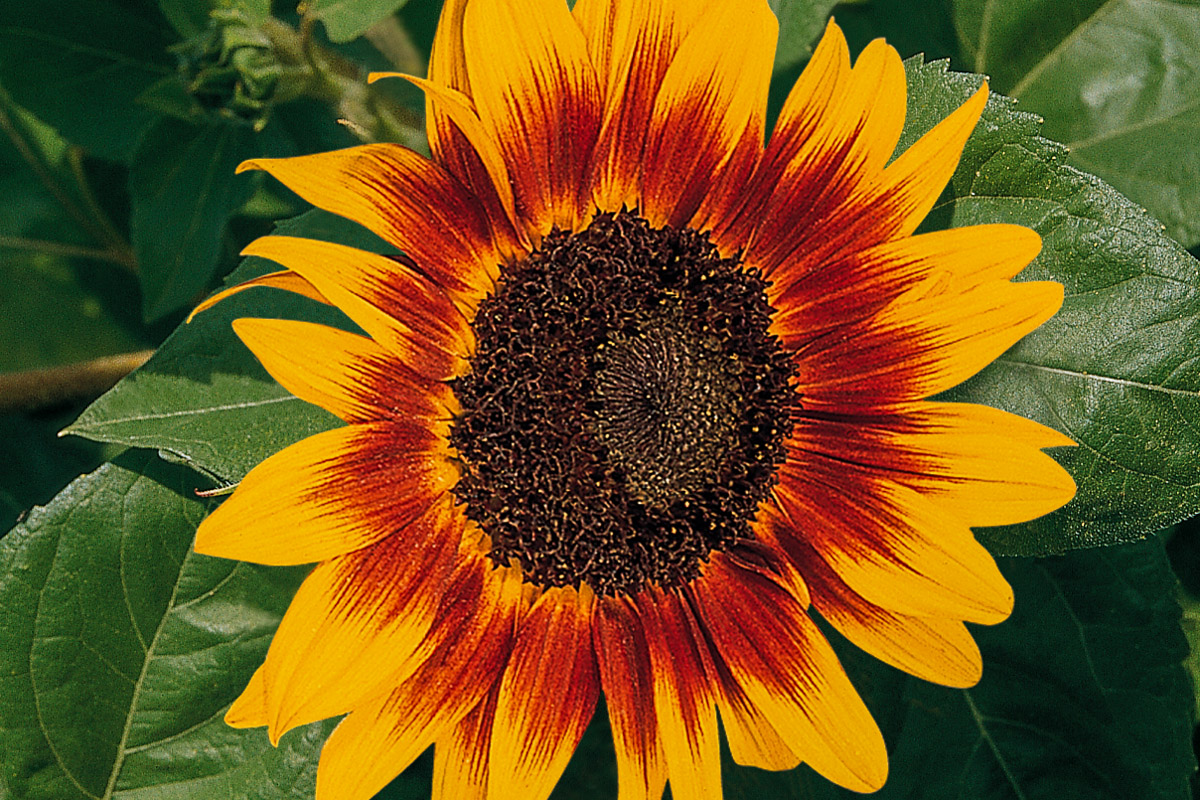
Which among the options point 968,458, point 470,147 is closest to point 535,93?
point 470,147

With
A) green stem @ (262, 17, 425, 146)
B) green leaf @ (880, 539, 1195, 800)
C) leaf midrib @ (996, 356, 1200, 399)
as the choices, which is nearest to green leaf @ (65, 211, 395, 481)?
green stem @ (262, 17, 425, 146)

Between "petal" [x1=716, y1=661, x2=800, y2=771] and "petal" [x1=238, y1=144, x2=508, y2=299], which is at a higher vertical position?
"petal" [x1=238, y1=144, x2=508, y2=299]

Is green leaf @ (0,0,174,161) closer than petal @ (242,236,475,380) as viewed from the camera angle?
No

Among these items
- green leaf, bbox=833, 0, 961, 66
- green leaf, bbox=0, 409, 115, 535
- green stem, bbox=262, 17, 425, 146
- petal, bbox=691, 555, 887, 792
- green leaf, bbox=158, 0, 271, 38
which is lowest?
petal, bbox=691, 555, 887, 792

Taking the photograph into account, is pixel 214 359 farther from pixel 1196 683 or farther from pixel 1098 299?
pixel 1196 683

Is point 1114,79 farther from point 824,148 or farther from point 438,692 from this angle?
point 438,692

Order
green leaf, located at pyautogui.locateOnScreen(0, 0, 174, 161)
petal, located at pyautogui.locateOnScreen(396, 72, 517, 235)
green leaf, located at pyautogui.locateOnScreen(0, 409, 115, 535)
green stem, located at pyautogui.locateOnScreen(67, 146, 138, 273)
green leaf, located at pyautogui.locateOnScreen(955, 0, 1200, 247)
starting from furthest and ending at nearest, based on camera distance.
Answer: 1. green stem, located at pyautogui.locateOnScreen(67, 146, 138, 273)
2. green leaf, located at pyautogui.locateOnScreen(0, 409, 115, 535)
3. green leaf, located at pyautogui.locateOnScreen(0, 0, 174, 161)
4. green leaf, located at pyautogui.locateOnScreen(955, 0, 1200, 247)
5. petal, located at pyautogui.locateOnScreen(396, 72, 517, 235)

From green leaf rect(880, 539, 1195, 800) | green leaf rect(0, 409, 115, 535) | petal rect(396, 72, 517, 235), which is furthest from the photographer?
green leaf rect(0, 409, 115, 535)

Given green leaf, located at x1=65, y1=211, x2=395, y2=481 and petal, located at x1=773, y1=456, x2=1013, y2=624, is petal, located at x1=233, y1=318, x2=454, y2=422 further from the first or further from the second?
petal, located at x1=773, y1=456, x2=1013, y2=624

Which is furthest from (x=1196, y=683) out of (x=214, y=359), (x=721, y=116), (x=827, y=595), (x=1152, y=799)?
(x=214, y=359)

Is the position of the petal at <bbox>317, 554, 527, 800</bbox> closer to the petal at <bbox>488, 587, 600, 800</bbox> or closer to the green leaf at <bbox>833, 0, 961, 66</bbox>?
the petal at <bbox>488, 587, 600, 800</bbox>
